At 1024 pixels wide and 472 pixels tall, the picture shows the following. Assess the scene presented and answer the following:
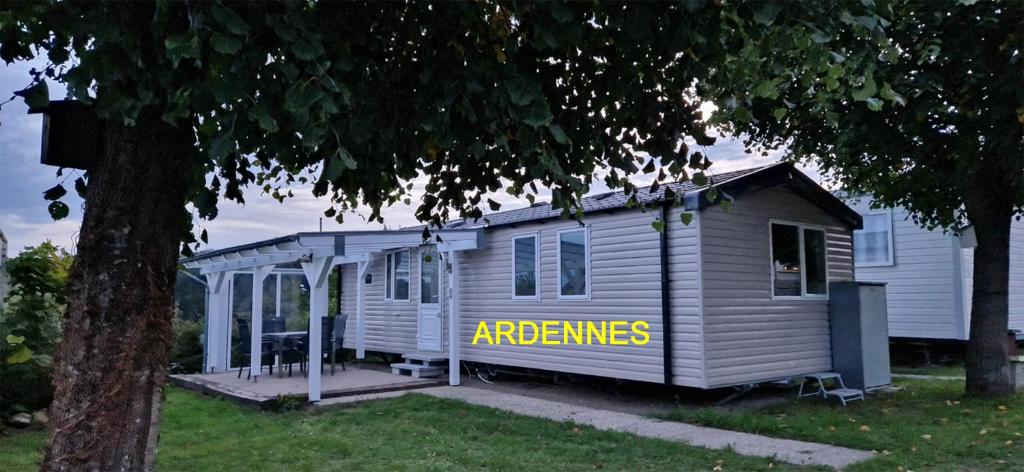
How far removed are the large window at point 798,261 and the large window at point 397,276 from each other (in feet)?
21.4

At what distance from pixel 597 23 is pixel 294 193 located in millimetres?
2608

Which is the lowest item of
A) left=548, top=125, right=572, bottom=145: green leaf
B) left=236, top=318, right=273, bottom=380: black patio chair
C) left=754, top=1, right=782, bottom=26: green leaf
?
left=236, top=318, right=273, bottom=380: black patio chair

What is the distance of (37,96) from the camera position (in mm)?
2602

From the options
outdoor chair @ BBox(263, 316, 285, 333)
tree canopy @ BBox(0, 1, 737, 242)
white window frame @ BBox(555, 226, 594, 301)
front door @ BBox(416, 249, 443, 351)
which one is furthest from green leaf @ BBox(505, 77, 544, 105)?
outdoor chair @ BBox(263, 316, 285, 333)

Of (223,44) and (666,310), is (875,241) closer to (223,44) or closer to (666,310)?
(666,310)

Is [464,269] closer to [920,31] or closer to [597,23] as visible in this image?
[920,31]

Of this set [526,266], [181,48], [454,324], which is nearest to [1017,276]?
[526,266]

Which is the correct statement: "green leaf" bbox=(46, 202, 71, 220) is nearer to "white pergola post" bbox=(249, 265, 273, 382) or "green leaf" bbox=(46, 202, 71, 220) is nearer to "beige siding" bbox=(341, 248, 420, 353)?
"white pergola post" bbox=(249, 265, 273, 382)

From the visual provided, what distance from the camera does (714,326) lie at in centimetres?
880

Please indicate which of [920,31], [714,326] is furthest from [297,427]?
[920,31]

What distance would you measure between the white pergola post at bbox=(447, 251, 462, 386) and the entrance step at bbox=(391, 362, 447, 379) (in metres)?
0.64

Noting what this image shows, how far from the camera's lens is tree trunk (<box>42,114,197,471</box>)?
106 inches

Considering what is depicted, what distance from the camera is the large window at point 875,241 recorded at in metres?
14.1

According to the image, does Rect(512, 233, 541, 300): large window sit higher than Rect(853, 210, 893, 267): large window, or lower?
lower
